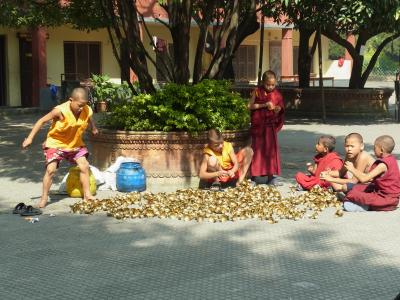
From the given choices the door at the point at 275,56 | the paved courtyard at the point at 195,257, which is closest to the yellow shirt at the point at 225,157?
the paved courtyard at the point at 195,257

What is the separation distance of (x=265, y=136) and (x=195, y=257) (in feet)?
13.2

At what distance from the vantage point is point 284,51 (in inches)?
1497

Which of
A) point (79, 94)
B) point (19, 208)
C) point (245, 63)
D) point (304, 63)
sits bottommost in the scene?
point (19, 208)

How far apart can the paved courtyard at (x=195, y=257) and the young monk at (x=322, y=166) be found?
51.1 inches

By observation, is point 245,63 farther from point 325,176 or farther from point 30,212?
point 30,212

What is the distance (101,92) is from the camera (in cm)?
2328

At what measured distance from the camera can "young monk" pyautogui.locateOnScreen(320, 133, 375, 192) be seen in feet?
27.6

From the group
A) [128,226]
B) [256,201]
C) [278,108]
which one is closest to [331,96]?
[278,108]

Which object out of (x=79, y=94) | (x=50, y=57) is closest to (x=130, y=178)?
(x=79, y=94)

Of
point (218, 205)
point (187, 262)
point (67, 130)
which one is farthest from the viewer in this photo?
point (67, 130)

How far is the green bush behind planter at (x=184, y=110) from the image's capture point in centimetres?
953

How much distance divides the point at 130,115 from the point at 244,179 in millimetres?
1789

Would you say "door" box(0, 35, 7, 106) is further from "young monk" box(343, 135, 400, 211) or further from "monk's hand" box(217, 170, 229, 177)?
"young monk" box(343, 135, 400, 211)

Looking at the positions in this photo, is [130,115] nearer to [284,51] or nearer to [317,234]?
[317,234]
